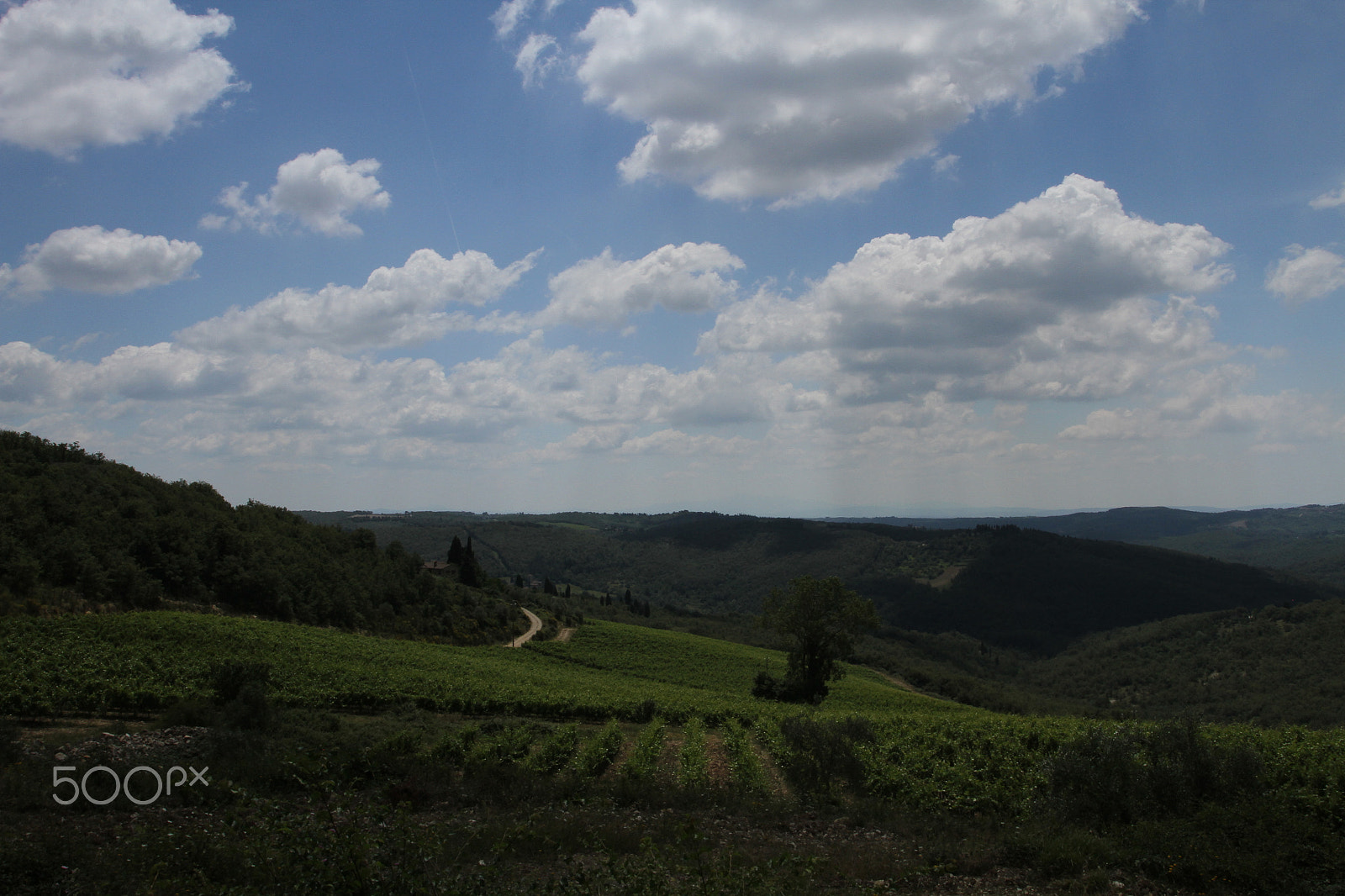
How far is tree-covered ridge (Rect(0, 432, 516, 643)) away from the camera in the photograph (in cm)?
3381

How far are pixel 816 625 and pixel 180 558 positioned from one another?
3799 centimetres

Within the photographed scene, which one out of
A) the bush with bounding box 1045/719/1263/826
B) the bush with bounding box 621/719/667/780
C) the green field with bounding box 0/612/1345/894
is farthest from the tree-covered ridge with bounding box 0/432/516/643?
the bush with bounding box 1045/719/1263/826

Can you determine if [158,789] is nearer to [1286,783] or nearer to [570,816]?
[570,816]

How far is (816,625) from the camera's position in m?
39.5

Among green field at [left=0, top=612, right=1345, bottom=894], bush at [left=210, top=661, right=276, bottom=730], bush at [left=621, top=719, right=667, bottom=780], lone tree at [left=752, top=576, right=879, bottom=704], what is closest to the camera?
green field at [left=0, top=612, right=1345, bottom=894]

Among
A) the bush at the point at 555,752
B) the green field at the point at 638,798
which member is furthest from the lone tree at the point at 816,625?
the bush at the point at 555,752

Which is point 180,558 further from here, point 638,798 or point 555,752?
point 638,798

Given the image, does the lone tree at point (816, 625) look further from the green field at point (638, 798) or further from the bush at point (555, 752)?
the bush at point (555, 752)

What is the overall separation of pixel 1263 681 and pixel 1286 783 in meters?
81.3

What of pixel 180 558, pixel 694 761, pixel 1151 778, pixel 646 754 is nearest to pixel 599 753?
pixel 646 754

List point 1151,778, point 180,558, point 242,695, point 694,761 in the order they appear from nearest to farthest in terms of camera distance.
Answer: point 1151,778 → point 242,695 → point 694,761 → point 180,558

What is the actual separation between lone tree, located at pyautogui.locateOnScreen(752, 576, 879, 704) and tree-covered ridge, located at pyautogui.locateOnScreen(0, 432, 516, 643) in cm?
2892

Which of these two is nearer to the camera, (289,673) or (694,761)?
(694,761)

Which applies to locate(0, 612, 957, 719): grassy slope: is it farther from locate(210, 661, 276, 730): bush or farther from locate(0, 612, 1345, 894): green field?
locate(210, 661, 276, 730): bush
